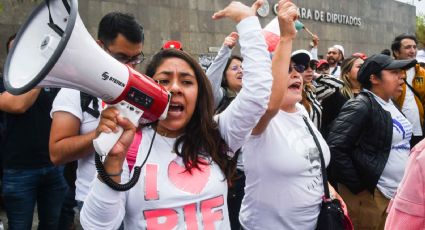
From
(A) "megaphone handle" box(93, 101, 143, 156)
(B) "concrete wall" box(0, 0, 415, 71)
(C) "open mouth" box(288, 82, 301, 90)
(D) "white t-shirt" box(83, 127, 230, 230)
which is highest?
(B) "concrete wall" box(0, 0, 415, 71)

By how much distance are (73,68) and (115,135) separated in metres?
0.25

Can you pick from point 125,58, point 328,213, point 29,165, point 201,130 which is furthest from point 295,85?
point 29,165

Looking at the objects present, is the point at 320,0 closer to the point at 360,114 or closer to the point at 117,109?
→ the point at 360,114

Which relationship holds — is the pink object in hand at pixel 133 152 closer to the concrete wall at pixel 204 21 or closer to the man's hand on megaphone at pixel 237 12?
the man's hand on megaphone at pixel 237 12

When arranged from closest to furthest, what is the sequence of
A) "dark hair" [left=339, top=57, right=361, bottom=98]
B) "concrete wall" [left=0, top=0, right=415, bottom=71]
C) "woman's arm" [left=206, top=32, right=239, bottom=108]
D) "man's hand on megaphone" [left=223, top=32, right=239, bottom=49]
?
"man's hand on megaphone" [left=223, top=32, right=239, bottom=49]
"woman's arm" [left=206, top=32, right=239, bottom=108]
"dark hair" [left=339, top=57, right=361, bottom=98]
"concrete wall" [left=0, top=0, right=415, bottom=71]

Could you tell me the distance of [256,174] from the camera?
7.32 ft

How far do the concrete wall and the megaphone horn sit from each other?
4.97 m

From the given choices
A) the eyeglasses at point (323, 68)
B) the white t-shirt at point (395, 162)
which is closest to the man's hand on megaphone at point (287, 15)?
the white t-shirt at point (395, 162)

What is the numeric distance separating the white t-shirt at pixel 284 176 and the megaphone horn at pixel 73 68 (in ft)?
2.57

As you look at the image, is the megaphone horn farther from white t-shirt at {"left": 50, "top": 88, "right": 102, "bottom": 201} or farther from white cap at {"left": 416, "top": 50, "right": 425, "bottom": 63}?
white cap at {"left": 416, "top": 50, "right": 425, "bottom": 63}

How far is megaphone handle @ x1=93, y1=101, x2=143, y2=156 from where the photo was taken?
Result: 1.36 m

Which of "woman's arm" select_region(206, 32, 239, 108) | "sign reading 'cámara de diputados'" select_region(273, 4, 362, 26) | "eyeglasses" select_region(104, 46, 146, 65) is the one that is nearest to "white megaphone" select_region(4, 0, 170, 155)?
"eyeglasses" select_region(104, 46, 146, 65)

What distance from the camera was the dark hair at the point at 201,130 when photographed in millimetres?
1717

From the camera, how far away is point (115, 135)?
1.39m
